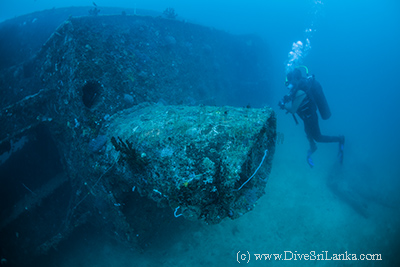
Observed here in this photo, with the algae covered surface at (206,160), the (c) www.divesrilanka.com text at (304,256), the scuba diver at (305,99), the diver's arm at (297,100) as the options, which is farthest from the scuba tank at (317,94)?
the algae covered surface at (206,160)

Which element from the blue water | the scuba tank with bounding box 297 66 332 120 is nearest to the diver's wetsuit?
the scuba tank with bounding box 297 66 332 120

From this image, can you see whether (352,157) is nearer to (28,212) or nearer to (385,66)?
(28,212)

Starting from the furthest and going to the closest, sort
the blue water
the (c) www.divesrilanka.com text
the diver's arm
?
the diver's arm, the (c) www.divesrilanka.com text, the blue water

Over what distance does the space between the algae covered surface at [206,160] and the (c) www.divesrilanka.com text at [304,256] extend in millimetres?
3688

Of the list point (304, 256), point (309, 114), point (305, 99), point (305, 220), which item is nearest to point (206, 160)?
point (304, 256)

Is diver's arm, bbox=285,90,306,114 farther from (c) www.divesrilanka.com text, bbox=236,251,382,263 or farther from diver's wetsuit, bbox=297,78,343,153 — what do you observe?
(c) www.divesrilanka.com text, bbox=236,251,382,263

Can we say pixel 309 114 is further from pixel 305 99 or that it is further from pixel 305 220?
pixel 305 220

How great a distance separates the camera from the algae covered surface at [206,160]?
1750 mm

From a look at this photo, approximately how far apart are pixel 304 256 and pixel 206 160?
5276mm

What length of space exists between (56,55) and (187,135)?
3.66 m

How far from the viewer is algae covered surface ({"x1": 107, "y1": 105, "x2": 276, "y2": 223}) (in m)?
1.75

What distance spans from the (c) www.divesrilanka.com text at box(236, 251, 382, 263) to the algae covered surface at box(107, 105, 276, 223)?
12.1ft

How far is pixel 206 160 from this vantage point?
1849mm

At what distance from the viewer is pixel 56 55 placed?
3.79m
